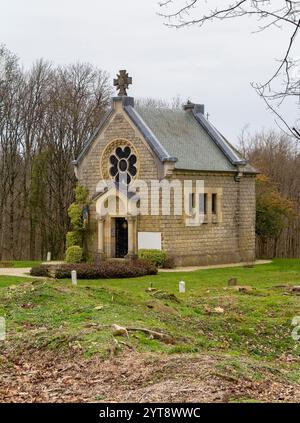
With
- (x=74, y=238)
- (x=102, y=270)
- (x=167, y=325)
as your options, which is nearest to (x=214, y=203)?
(x=74, y=238)

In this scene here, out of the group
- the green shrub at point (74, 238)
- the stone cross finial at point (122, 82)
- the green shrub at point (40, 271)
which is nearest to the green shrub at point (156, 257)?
the green shrub at point (74, 238)

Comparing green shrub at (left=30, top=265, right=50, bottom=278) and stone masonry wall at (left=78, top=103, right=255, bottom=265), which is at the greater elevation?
stone masonry wall at (left=78, top=103, right=255, bottom=265)

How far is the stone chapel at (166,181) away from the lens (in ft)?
117

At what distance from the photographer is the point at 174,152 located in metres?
36.3

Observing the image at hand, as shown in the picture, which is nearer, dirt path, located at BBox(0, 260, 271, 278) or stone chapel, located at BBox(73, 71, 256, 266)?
dirt path, located at BBox(0, 260, 271, 278)

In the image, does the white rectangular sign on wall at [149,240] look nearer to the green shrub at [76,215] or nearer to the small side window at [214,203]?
the green shrub at [76,215]

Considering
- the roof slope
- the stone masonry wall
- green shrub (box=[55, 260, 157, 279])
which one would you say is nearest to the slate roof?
the roof slope

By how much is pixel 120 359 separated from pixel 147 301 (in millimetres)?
6206

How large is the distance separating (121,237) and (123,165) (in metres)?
3.40

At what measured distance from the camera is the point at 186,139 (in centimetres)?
3825

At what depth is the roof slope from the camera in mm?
36469

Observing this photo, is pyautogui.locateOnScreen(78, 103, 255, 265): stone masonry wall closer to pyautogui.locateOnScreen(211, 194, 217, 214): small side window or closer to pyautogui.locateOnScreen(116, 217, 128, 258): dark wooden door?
pyautogui.locateOnScreen(211, 194, 217, 214): small side window

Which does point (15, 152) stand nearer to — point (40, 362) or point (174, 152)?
point (174, 152)

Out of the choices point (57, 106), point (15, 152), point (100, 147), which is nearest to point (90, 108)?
point (57, 106)
